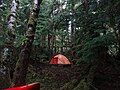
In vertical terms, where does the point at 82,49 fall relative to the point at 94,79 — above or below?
above

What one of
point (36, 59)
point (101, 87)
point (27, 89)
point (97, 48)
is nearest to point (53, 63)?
point (36, 59)

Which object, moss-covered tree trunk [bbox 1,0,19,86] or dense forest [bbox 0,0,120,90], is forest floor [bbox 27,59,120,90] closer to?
dense forest [bbox 0,0,120,90]

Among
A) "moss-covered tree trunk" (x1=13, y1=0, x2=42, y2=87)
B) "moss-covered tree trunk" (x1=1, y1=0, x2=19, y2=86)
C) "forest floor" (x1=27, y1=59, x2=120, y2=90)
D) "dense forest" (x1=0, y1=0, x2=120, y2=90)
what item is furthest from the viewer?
"forest floor" (x1=27, y1=59, x2=120, y2=90)

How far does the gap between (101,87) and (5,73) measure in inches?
168

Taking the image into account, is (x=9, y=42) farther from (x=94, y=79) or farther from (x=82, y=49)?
(x=94, y=79)

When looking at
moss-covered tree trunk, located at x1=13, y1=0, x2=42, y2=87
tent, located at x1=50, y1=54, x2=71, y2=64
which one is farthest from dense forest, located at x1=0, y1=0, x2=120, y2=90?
tent, located at x1=50, y1=54, x2=71, y2=64

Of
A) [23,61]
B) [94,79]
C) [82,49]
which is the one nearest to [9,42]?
[23,61]

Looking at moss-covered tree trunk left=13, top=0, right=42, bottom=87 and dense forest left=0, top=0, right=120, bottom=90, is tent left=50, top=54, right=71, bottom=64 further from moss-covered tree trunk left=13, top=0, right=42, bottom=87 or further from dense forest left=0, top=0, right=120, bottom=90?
moss-covered tree trunk left=13, top=0, right=42, bottom=87

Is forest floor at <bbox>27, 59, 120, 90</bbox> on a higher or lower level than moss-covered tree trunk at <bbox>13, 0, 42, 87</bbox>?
lower

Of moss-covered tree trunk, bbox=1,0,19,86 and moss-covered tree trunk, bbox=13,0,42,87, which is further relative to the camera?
moss-covered tree trunk, bbox=1,0,19,86

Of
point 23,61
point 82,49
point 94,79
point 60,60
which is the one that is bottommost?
point 94,79

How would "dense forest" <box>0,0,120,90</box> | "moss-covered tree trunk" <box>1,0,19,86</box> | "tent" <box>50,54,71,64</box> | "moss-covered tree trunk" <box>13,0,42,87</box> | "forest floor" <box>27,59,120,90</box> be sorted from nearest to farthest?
"moss-covered tree trunk" <box>13,0,42,87</box>, "dense forest" <box>0,0,120,90</box>, "moss-covered tree trunk" <box>1,0,19,86</box>, "forest floor" <box>27,59,120,90</box>, "tent" <box>50,54,71,64</box>

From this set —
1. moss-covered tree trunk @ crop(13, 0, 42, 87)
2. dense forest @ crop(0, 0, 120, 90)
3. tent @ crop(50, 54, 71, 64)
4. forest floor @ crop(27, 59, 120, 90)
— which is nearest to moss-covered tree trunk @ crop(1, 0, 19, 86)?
dense forest @ crop(0, 0, 120, 90)

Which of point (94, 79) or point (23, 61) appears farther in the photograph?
point (94, 79)
